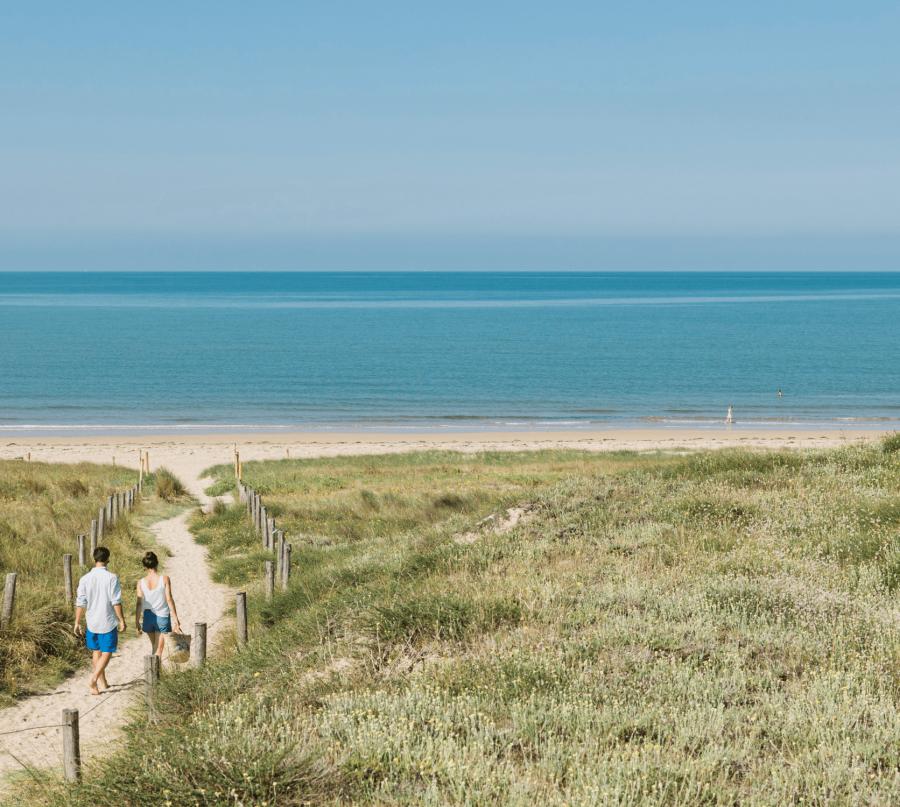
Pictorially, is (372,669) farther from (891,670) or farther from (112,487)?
(112,487)

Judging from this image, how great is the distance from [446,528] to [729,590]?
251 inches

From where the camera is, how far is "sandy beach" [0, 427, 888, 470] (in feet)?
139

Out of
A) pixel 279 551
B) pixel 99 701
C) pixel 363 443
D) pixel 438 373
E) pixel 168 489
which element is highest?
pixel 279 551

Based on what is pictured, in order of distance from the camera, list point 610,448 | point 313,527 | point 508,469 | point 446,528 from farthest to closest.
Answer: point 610,448, point 508,469, point 313,527, point 446,528

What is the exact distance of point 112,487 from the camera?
90.8 ft

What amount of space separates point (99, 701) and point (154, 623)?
1.22m

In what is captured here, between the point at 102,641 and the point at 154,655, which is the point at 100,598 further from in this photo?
the point at 154,655

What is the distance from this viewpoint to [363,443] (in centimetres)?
4750

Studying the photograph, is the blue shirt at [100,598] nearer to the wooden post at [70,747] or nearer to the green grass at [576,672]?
the green grass at [576,672]

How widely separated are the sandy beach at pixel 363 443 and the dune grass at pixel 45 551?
36.2 ft

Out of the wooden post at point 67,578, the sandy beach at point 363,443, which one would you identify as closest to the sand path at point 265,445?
the sandy beach at point 363,443

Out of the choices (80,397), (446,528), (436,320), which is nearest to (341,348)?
(80,397)

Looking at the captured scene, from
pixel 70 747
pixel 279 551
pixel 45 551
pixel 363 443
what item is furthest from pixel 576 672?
pixel 363 443

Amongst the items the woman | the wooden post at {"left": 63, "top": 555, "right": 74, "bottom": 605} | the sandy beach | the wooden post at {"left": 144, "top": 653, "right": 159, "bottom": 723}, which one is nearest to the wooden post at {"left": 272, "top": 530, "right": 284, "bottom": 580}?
the woman
